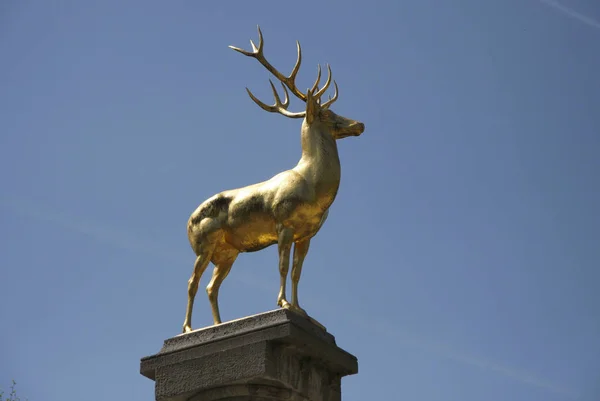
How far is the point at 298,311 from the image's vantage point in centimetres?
1175

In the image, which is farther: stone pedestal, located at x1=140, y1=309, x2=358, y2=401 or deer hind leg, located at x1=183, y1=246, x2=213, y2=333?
deer hind leg, located at x1=183, y1=246, x2=213, y2=333

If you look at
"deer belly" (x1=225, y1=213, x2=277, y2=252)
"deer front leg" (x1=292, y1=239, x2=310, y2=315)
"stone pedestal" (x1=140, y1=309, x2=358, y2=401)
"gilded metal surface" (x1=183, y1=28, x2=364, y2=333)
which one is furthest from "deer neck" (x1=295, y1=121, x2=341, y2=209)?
"stone pedestal" (x1=140, y1=309, x2=358, y2=401)

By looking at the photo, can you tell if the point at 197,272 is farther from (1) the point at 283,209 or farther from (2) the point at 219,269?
(1) the point at 283,209

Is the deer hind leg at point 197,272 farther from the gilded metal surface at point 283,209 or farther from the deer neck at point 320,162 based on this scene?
the deer neck at point 320,162

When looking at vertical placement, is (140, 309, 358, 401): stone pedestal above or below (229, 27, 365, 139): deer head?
below

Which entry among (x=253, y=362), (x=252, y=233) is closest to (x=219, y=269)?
(x=252, y=233)

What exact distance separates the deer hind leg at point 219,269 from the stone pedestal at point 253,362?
31.2 inches

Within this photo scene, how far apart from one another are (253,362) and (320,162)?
268 centimetres

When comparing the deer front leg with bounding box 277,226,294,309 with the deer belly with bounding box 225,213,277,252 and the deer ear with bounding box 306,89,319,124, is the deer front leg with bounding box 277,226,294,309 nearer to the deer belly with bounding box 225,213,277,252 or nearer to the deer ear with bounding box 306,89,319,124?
the deer belly with bounding box 225,213,277,252

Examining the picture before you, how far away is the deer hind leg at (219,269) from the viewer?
12.8m

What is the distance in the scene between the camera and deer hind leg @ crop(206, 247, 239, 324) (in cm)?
1277

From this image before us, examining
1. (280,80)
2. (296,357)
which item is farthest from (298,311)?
(280,80)

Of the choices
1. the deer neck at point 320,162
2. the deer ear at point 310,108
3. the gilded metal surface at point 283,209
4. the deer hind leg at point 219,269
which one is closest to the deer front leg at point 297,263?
the gilded metal surface at point 283,209

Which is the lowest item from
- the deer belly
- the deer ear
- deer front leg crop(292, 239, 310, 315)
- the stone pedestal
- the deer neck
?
the stone pedestal
